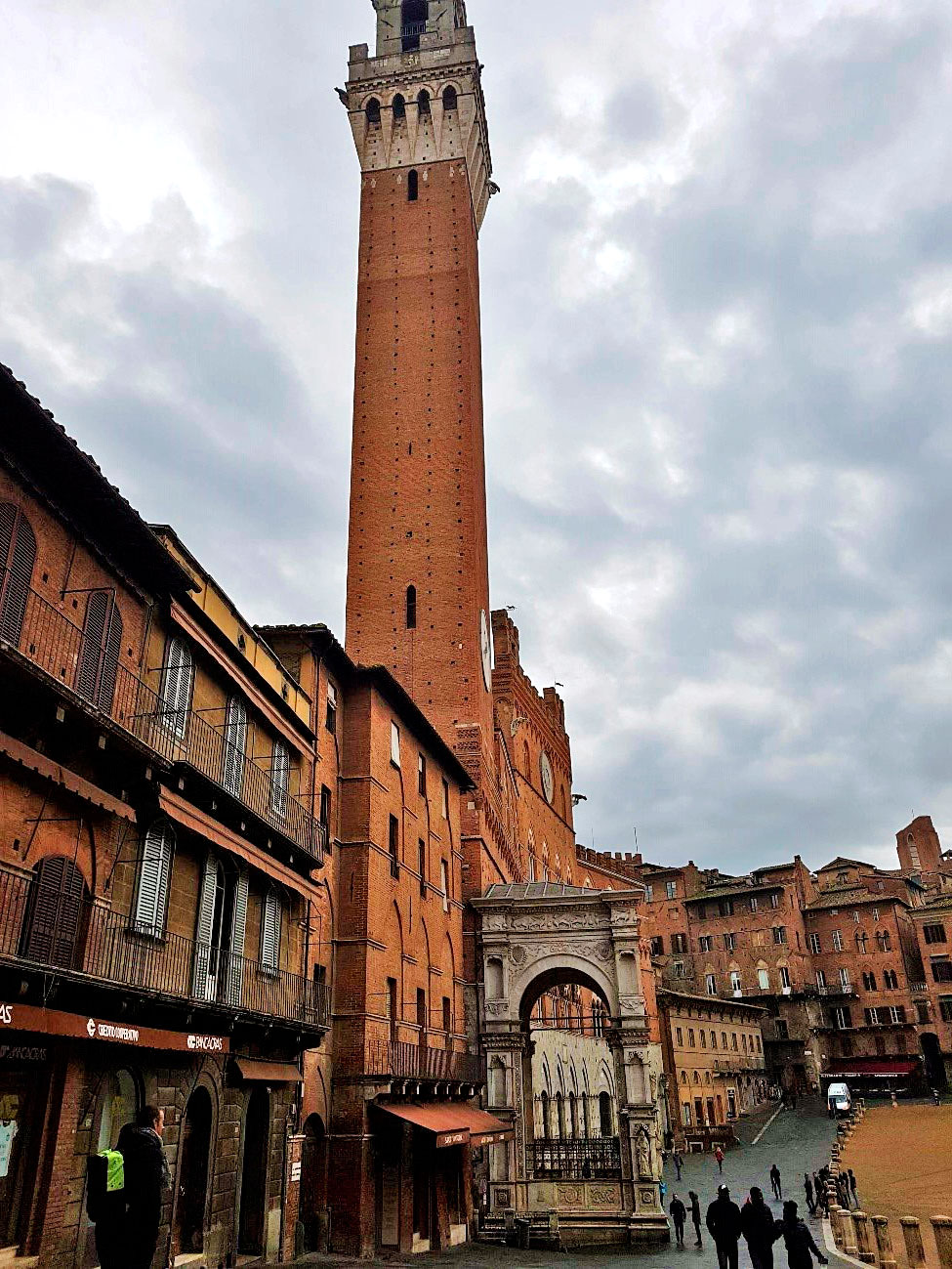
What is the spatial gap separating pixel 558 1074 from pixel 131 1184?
3769cm

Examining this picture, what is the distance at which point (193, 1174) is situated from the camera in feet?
47.8

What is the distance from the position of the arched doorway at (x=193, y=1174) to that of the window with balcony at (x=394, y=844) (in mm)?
8990

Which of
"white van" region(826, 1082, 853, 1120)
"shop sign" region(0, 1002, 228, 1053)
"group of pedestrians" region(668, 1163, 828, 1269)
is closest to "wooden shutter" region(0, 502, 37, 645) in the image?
"shop sign" region(0, 1002, 228, 1053)

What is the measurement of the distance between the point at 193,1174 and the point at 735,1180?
27.1 meters

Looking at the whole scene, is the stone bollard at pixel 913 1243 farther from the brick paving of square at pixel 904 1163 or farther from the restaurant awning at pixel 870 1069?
the restaurant awning at pixel 870 1069

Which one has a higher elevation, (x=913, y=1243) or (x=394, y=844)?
(x=394, y=844)

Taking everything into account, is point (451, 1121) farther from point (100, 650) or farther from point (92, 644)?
point (92, 644)

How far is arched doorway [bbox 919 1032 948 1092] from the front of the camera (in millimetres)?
58469

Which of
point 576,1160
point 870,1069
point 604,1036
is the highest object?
point 870,1069

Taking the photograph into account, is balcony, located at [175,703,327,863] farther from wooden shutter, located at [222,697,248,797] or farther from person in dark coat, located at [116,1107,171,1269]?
person in dark coat, located at [116,1107,171,1269]

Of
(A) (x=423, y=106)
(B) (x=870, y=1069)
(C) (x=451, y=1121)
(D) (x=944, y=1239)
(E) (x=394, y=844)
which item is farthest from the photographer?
(B) (x=870, y=1069)

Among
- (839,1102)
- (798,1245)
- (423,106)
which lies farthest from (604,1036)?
(423,106)

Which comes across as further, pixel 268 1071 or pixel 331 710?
pixel 331 710

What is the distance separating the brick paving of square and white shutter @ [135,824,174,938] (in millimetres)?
13020
